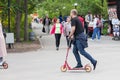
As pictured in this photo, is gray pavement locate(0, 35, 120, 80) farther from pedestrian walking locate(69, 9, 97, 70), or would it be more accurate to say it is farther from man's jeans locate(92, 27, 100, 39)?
man's jeans locate(92, 27, 100, 39)

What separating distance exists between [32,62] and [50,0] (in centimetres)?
5348

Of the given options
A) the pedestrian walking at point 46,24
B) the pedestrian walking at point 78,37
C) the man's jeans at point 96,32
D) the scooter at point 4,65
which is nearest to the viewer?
the pedestrian walking at point 78,37

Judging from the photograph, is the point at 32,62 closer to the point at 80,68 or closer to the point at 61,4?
the point at 80,68

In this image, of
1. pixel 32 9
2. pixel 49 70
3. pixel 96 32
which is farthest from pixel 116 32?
pixel 49 70

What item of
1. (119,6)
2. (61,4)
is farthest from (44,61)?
(61,4)

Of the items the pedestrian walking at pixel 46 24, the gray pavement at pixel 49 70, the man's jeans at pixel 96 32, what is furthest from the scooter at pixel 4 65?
the pedestrian walking at pixel 46 24

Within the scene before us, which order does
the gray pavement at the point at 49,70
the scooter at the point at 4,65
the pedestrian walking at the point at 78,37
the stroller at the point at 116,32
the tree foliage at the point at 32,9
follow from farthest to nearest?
the stroller at the point at 116,32 → the tree foliage at the point at 32,9 → the scooter at the point at 4,65 → the pedestrian walking at the point at 78,37 → the gray pavement at the point at 49,70

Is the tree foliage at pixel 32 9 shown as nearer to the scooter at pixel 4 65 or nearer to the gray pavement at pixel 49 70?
the gray pavement at pixel 49 70

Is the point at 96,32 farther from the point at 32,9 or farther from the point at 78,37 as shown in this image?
the point at 78,37

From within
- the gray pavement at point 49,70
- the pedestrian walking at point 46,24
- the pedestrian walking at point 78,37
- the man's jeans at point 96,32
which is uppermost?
the pedestrian walking at point 78,37

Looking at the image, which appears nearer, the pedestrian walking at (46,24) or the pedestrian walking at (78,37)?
the pedestrian walking at (78,37)

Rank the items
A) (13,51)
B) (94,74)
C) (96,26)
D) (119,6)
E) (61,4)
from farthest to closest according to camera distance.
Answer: (61,4)
(119,6)
(96,26)
(13,51)
(94,74)

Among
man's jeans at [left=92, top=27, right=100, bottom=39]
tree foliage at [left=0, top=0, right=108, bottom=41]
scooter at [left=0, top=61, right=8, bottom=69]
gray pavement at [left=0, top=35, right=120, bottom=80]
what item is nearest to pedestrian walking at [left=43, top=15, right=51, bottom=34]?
tree foliage at [left=0, top=0, right=108, bottom=41]

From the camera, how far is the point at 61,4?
68062 mm
